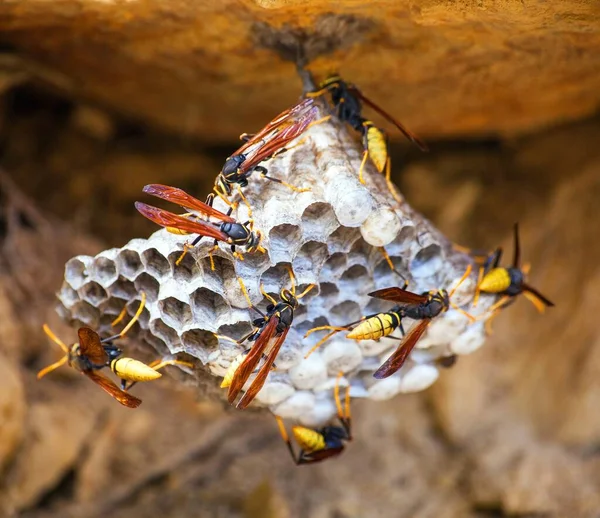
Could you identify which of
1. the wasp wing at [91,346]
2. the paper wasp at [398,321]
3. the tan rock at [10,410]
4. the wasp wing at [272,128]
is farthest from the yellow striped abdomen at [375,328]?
the tan rock at [10,410]

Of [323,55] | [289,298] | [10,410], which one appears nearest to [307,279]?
[289,298]

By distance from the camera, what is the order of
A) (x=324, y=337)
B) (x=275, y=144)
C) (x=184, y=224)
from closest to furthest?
1. (x=184, y=224)
2. (x=275, y=144)
3. (x=324, y=337)

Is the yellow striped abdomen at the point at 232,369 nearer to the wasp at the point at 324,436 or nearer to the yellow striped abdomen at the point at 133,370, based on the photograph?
the yellow striped abdomen at the point at 133,370

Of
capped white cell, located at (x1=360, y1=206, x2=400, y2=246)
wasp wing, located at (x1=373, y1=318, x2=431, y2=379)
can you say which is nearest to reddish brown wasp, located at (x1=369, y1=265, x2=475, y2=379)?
wasp wing, located at (x1=373, y1=318, x2=431, y2=379)

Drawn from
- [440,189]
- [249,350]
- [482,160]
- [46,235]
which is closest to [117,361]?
[249,350]

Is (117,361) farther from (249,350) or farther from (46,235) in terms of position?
(46,235)

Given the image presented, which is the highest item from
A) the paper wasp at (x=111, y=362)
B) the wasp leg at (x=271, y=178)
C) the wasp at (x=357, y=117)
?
the wasp at (x=357, y=117)

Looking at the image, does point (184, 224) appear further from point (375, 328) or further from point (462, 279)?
point (462, 279)
